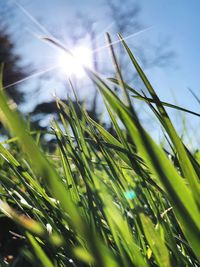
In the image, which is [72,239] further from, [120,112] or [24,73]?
[24,73]

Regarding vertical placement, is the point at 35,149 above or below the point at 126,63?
below

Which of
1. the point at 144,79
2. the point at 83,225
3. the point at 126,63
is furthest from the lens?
the point at 126,63

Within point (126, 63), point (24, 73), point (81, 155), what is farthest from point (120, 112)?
point (126, 63)

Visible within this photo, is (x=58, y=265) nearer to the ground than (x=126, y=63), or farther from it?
nearer to the ground

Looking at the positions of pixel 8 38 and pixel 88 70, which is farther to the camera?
pixel 8 38

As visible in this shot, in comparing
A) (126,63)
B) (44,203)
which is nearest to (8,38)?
(126,63)

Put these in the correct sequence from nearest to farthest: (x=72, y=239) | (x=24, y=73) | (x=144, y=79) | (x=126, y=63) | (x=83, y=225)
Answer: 1. (x=83, y=225)
2. (x=144, y=79)
3. (x=72, y=239)
4. (x=24, y=73)
5. (x=126, y=63)

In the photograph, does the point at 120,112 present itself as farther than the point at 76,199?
No

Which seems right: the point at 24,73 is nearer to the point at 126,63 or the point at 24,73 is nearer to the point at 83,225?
the point at 126,63

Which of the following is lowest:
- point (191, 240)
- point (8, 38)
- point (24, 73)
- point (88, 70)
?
point (191, 240)
